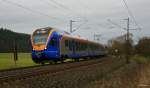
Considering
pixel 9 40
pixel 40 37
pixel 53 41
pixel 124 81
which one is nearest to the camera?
pixel 124 81

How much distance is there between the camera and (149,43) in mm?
75250

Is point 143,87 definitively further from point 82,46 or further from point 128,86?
point 82,46

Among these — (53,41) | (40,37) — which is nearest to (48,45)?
(53,41)

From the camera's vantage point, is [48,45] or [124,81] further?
[48,45]

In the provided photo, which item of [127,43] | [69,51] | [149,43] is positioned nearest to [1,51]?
[149,43]

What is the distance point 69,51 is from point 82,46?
321 inches

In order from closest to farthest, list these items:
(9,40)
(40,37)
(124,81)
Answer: (124,81) < (40,37) < (9,40)

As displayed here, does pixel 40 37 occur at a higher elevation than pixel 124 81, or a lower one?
higher

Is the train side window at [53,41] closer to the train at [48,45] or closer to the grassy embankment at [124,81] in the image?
the train at [48,45]

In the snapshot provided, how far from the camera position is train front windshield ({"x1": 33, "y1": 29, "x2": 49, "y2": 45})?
105ft

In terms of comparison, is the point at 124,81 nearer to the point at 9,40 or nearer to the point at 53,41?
the point at 53,41

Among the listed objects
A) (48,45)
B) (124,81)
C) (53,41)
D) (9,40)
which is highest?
(9,40)

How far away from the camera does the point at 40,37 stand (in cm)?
3225

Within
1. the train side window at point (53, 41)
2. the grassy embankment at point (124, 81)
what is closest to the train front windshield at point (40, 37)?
the train side window at point (53, 41)
